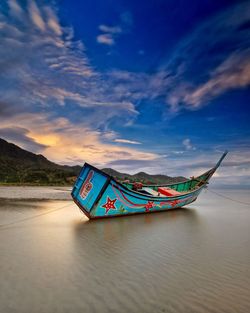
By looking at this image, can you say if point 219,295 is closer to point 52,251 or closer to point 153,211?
point 52,251

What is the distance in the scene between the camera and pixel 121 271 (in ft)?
17.0

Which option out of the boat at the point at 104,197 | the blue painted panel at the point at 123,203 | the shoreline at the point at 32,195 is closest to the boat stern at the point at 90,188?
the boat at the point at 104,197

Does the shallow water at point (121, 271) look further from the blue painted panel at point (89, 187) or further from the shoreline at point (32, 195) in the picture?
the shoreline at point (32, 195)

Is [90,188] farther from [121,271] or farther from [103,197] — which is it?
[121,271]

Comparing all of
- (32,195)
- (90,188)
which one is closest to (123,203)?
(90,188)

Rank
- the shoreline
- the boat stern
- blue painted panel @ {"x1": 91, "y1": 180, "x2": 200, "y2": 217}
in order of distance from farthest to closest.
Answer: the shoreline → blue painted panel @ {"x1": 91, "y1": 180, "x2": 200, "y2": 217} → the boat stern

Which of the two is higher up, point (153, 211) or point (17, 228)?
point (153, 211)

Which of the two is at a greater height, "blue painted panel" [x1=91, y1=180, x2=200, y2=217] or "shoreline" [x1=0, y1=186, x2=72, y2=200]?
"blue painted panel" [x1=91, y1=180, x2=200, y2=217]

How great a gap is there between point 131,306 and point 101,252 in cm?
314

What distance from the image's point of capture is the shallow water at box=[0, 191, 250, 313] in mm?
3787

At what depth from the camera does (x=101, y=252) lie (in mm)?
6711

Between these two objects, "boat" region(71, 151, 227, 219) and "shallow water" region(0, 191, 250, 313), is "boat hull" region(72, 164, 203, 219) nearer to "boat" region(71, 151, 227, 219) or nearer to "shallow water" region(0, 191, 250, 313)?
"boat" region(71, 151, 227, 219)

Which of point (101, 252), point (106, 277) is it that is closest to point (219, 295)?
point (106, 277)

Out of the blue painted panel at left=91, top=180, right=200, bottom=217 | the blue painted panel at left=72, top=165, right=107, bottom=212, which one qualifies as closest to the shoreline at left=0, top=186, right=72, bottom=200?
the blue painted panel at left=72, top=165, right=107, bottom=212
